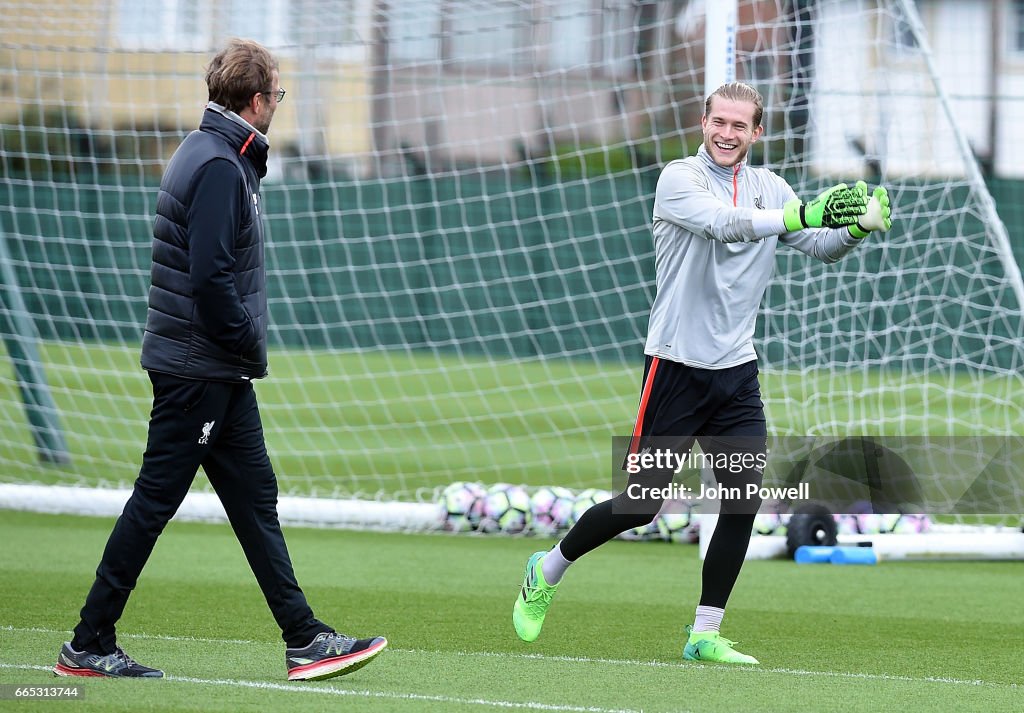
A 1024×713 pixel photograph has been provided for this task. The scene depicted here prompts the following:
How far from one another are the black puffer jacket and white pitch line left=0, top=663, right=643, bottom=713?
0.88 metres

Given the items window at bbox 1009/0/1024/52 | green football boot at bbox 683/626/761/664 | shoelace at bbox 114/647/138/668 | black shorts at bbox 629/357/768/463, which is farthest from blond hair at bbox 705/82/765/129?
window at bbox 1009/0/1024/52

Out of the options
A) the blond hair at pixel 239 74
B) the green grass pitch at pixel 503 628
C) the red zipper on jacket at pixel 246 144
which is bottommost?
the green grass pitch at pixel 503 628

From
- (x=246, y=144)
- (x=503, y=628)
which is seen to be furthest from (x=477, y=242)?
(x=246, y=144)

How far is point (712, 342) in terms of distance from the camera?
474 centimetres

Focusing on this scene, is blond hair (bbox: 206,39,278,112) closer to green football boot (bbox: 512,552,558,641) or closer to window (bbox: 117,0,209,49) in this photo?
green football boot (bbox: 512,552,558,641)

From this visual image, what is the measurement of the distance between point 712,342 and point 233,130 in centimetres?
169

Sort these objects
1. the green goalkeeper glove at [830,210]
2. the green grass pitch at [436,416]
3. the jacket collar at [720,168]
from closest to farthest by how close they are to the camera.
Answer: the green goalkeeper glove at [830,210] < the jacket collar at [720,168] < the green grass pitch at [436,416]

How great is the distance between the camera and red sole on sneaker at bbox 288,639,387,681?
4141 mm

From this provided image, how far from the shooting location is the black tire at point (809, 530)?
291 inches

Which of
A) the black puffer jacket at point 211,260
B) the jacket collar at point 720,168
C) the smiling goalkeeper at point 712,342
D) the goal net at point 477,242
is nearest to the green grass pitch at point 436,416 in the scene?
the goal net at point 477,242

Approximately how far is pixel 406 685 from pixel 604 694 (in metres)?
0.58

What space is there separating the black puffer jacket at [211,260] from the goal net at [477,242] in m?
4.03

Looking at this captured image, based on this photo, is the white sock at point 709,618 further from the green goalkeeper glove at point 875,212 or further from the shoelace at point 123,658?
the shoelace at point 123,658

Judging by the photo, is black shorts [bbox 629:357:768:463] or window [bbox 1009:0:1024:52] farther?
window [bbox 1009:0:1024:52]
